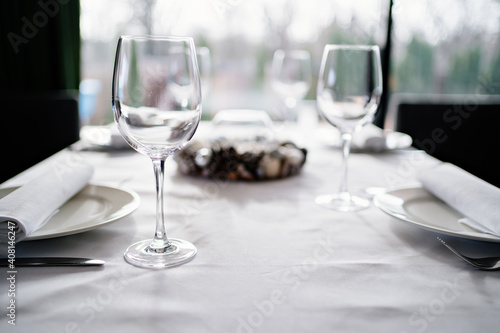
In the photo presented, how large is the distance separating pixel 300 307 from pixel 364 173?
660 mm

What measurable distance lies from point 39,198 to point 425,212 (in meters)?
0.59

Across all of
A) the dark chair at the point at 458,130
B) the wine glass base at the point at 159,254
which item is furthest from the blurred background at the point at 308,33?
the wine glass base at the point at 159,254

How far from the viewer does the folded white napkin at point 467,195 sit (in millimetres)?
614

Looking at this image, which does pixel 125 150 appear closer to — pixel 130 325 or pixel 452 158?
pixel 130 325

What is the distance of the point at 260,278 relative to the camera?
0.52 metres

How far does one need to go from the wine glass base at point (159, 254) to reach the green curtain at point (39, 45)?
7.21 ft

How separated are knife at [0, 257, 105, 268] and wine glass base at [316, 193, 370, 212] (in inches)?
16.4

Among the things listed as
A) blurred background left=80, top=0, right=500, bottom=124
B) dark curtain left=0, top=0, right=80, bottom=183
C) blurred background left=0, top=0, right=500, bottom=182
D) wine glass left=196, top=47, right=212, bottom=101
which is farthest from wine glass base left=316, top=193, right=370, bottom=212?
blurred background left=80, top=0, right=500, bottom=124

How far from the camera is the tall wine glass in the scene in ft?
2.67

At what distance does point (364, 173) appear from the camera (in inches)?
41.9

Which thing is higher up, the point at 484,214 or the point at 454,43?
the point at 454,43

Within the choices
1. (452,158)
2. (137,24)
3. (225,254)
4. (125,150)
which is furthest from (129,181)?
(137,24)

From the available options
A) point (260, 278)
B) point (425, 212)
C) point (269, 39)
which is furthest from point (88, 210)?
point (269, 39)
